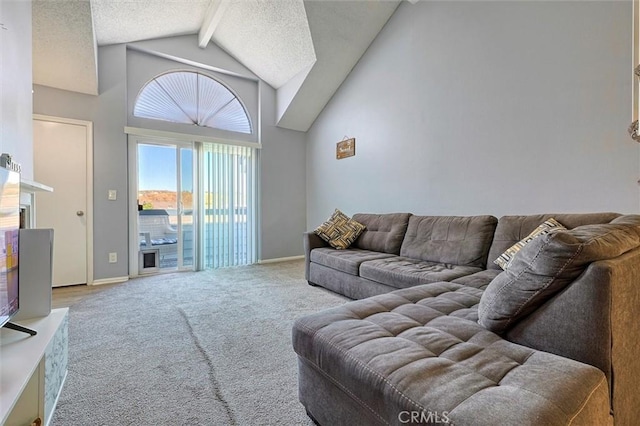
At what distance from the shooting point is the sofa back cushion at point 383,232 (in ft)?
10.6

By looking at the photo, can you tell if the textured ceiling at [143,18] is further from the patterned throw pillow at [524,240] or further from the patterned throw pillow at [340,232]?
the patterned throw pillow at [524,240]

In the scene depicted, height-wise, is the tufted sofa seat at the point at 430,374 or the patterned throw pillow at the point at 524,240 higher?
the patterned throw pillow at the point at 524,240

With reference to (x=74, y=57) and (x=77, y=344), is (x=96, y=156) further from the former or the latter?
(x=77, y=344)

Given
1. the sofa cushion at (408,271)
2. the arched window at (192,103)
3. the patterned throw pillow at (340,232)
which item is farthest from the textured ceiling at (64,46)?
the sofa cushion at (408,271)

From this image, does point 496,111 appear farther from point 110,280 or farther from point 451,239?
point 110,280

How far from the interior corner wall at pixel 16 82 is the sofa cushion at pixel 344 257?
2.60 metres

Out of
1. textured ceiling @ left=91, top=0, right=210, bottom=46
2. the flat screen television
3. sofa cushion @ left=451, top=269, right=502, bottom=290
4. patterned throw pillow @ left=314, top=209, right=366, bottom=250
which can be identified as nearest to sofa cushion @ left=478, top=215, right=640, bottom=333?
sofa cushion @ left=451, top=269, right=502, bottom=290

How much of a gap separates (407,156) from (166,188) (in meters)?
3.32

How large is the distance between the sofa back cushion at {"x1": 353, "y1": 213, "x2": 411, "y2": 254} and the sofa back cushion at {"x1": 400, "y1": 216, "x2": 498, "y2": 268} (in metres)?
0.12

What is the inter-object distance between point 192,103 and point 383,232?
11.1 feet

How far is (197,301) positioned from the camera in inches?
113

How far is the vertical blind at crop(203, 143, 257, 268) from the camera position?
4352mm

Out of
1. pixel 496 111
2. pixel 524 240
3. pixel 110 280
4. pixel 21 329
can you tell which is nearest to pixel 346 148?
pixel 496 111

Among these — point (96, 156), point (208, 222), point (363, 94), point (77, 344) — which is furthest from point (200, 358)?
point (363, 94)
